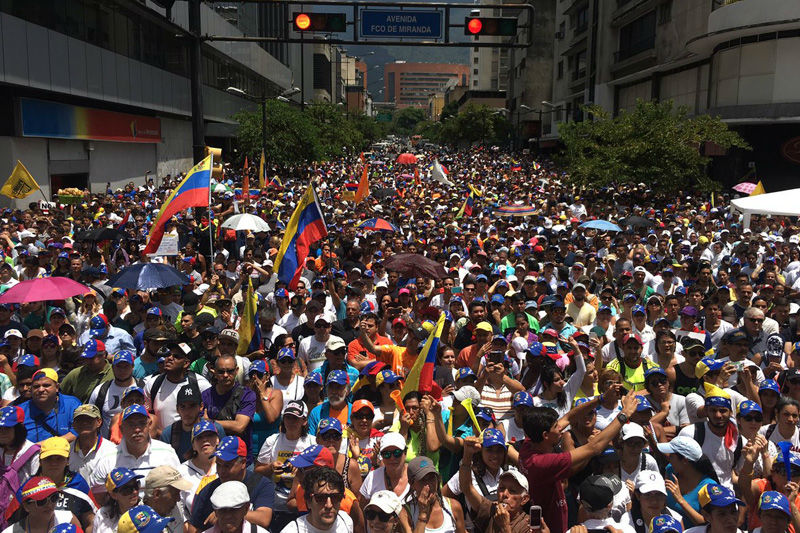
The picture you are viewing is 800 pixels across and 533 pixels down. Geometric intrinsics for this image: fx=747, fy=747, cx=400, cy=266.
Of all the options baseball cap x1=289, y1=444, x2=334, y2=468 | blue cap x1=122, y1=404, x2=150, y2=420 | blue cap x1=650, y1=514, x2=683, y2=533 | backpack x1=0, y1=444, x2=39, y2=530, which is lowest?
backpack x1=0, y1=444, x2=39, y2=530

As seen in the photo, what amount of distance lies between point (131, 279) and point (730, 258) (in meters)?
9.32

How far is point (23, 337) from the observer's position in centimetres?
784

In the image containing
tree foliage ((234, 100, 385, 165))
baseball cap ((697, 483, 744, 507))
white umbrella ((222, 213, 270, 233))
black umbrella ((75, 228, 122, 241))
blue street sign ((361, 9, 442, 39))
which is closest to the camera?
baseball cap ((697, 483, 744, 507))

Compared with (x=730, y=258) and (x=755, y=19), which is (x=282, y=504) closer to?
(x=730, y=258)

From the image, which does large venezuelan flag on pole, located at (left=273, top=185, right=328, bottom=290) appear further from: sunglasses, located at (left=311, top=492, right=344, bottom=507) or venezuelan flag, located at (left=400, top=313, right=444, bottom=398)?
sunglasses, located at (left=311, top=492, right=344, bottom=507)

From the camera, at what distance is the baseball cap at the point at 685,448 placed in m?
4.75

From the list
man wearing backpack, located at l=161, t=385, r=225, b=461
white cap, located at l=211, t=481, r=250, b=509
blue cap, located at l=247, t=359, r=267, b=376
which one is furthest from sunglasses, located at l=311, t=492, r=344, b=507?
blue cap, located at l=247, t=359, r=267, b=376

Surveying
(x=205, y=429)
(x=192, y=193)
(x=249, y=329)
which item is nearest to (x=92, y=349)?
(x=249, y=329)

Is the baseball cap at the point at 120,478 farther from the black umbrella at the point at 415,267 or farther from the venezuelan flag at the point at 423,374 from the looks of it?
the black umbrella at the point at 415,267

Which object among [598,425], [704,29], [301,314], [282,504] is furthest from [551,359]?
[704,29]

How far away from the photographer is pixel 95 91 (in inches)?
1162

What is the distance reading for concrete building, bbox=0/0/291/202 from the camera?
977 inches

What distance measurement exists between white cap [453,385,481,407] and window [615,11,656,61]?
36.9 metres

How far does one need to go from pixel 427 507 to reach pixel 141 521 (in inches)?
Answer: 62.1
